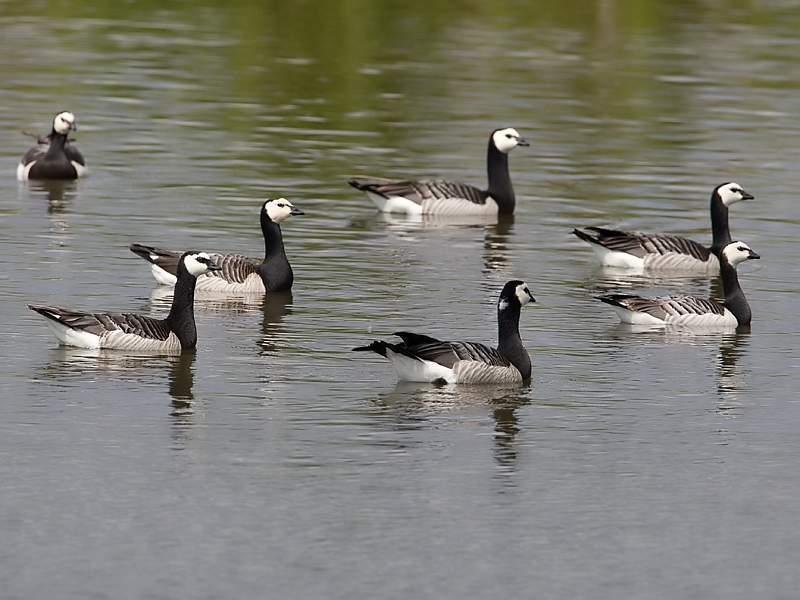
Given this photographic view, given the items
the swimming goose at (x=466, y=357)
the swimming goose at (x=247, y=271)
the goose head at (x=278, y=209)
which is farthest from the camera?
the goose head at (x=278, y=209)

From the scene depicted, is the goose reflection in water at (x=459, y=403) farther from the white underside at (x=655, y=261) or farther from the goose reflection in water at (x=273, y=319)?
the white underside at (x=655, y=261)

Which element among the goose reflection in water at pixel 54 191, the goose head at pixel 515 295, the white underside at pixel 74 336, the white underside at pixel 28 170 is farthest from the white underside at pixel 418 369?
the white underside at pixel 28 170

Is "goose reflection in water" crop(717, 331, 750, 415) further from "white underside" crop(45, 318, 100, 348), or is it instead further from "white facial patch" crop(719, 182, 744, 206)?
"white underside" crop(45, 318, 100, 348)

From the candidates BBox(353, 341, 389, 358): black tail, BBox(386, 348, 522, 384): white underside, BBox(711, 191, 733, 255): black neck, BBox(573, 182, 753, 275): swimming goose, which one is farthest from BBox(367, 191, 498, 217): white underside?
BBox(386, 348, 522, 384): white underside

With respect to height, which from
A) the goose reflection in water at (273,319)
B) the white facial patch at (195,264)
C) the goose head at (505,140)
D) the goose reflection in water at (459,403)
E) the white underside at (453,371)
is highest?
the goose head at (505,140)

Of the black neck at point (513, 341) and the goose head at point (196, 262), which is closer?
the black neck at point (513, 341)

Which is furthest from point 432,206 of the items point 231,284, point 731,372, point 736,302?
point 731,372

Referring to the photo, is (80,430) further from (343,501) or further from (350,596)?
(350,596)

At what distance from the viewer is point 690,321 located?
22234mm

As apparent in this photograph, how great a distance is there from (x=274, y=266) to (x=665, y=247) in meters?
6.15

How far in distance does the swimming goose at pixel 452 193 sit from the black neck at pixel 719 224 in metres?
4.98

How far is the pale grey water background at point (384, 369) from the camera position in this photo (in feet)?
43.9

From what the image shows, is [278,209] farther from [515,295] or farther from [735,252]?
[735,252]

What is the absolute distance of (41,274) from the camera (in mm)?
23672
